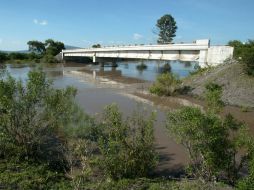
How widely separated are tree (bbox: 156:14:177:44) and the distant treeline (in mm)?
34833

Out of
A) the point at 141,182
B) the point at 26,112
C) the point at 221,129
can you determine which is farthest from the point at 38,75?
the point at 221,129

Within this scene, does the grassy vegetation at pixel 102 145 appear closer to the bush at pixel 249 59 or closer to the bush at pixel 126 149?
the bush at pixel 126 149

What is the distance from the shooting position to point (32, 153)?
15.3 m

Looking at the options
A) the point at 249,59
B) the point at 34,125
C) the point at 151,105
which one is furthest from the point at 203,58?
the point at 34,125

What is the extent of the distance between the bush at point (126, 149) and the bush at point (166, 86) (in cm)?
2083

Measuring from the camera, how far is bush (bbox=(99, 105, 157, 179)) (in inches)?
511

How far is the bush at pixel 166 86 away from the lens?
34.2 metres

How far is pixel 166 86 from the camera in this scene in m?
34.5

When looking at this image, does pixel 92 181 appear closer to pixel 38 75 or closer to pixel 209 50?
pixel 38 75

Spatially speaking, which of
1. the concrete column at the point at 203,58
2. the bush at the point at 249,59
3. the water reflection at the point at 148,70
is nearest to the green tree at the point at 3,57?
the water reflection at the point at 148,70

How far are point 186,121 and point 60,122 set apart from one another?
744 centimetres

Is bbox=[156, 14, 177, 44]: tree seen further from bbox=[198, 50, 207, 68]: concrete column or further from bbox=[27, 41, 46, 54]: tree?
bbox=[198, 50, 207, 68]: concrete column

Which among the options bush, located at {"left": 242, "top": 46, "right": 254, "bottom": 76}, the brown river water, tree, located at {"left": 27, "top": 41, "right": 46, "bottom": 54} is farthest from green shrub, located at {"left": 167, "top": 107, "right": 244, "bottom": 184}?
tree, located at {"left": 27, "top": 41, "right": 46, "bottom": 54}

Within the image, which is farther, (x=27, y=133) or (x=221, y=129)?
(x=27, y=133)
